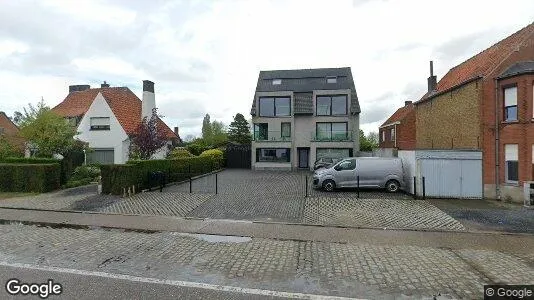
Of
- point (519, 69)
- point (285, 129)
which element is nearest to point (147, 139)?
point (285, 129)

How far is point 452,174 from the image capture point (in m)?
14.1

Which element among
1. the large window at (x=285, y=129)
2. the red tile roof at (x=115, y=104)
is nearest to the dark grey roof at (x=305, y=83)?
the large window at (x=285, y=129)

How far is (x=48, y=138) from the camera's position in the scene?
65.7 feet

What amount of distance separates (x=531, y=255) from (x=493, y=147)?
8.70 metres

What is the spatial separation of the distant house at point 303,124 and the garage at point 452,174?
46.2 ft

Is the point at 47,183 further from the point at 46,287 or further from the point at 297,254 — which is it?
the point at 297,254

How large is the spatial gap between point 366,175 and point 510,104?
695 cm

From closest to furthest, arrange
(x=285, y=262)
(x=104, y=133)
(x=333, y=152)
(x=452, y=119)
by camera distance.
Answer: (x=285, y=262), (x=452, y=119), (x=104, y=133), (x=333, y=152)

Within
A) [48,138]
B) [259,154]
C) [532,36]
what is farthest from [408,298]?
[259,154]

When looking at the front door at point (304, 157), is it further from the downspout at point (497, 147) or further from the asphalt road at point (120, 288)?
the asphalt road at point (120, 288)

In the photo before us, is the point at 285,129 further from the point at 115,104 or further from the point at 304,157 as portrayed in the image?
the point at 115,104

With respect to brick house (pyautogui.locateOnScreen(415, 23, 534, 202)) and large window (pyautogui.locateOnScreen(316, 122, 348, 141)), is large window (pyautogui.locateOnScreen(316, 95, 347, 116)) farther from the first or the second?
brick house (pyautogui.locateOnScreen(415, 23, 534, 202))

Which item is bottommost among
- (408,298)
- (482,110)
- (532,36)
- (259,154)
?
(408,298)

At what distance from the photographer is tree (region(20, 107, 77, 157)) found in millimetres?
19969
